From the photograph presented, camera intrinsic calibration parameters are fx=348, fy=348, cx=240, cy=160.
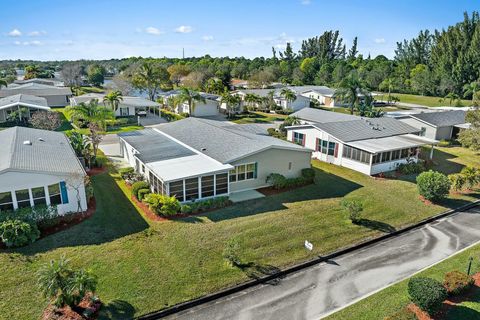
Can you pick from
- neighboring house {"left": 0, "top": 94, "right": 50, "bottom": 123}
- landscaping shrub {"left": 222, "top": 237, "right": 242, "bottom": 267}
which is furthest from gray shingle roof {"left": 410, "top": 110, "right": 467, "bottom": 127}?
neighboring house {"left": 0, "top": 94, "right": 50, "bottom": 123}

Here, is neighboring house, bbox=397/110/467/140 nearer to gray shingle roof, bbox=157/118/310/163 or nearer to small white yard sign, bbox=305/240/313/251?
gray shingle roof, bbox=157/118/310/163

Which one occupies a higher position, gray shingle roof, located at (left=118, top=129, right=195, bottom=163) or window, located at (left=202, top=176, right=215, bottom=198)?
gray shingle roof, located at (left=118, top=129, right=195, bottom=163)

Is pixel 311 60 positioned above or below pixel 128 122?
above

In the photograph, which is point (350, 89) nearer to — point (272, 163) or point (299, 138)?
point (299, 138)

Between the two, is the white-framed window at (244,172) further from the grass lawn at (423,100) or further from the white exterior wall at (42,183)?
the grass lawn at (423,100)

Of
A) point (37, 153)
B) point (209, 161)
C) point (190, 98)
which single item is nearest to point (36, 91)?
point (190, 98)

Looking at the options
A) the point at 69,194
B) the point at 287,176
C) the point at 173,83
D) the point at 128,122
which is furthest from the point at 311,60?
the point at 69,194

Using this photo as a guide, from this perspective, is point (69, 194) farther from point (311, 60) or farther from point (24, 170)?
point (311, 60)

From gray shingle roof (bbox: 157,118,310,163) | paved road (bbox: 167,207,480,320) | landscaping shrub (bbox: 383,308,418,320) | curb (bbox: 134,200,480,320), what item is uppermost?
gray shingle roof (bbox: 157,118,310,163)
